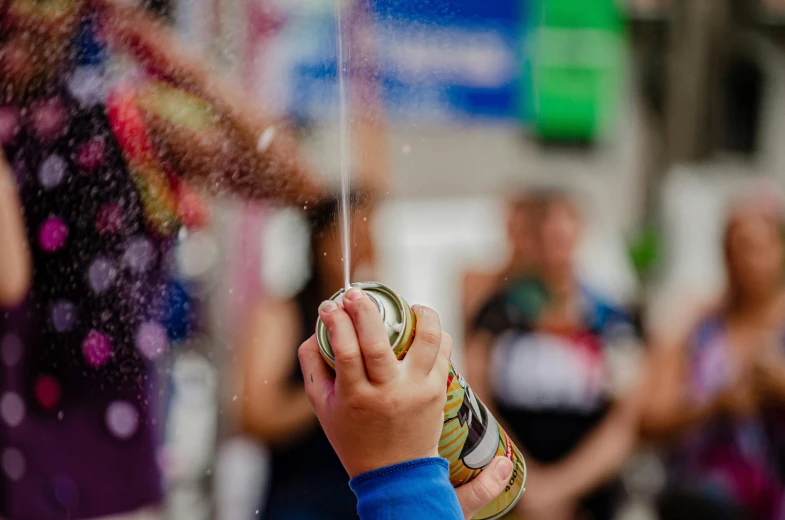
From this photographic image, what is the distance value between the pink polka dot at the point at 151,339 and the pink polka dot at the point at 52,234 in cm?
14

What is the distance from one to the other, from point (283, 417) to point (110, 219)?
1.21m

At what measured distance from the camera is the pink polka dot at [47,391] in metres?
1.20

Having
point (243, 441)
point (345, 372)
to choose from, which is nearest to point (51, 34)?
point (345, 372)

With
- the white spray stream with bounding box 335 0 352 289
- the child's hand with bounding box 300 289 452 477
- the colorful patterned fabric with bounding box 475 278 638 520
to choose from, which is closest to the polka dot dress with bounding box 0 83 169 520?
the white spray stream with bounding box 335 0 352 289

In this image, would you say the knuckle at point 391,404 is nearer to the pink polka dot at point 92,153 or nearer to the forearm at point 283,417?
the pink polka dot at point 92,153

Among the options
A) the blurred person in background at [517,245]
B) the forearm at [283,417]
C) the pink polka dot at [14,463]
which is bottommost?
the forearm at [283,417]

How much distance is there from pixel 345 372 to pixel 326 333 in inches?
1.7

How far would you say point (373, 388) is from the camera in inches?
29.7

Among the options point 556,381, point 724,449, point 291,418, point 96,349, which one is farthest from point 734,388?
point 96,349

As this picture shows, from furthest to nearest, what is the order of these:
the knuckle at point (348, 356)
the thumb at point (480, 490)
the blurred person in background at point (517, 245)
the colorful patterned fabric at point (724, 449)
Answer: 1. the blurred person in background at point (517, 245)
2. the colorful patterned fabric at point (724, 449)
3. the thumb at point (480, 490)
4. the knuckle at point (348, 356)

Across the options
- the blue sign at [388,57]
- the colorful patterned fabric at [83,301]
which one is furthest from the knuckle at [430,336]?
the colorful patterned fabric at [83,301]

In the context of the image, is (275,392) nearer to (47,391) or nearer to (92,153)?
(47,391)

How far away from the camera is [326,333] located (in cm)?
78

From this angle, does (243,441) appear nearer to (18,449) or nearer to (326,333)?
(18,449)
